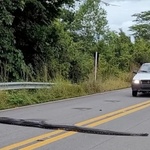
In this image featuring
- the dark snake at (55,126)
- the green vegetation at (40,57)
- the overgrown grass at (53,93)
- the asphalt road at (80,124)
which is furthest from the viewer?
the green vegetation at (40,57)

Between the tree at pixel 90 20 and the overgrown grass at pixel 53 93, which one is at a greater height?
the tree at pixel 90 20

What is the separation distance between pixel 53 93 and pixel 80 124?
25.6 feet

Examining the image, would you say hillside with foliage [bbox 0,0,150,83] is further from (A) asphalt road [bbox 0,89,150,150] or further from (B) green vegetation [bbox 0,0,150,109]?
(A) asphalt road [bbox 0,89,150,150]

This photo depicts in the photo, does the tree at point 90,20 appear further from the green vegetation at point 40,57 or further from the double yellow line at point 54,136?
the double yellow line at point 54,136

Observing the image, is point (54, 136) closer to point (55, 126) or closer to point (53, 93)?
point (55, 126)

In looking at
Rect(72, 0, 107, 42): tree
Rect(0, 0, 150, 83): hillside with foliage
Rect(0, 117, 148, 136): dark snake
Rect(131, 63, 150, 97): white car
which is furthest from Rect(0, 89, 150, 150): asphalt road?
Rect(72, 0, 107, 42): tree

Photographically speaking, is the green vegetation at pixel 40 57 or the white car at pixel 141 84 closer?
the green vegetation at pixel 40 57

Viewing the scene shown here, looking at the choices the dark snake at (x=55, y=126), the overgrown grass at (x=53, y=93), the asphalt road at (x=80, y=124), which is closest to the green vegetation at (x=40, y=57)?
the overgrown grass at (x=53, y=93)

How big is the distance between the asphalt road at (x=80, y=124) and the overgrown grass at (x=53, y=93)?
0.84 m

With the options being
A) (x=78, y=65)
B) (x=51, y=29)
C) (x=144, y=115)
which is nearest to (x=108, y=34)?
(x=78, y=65)

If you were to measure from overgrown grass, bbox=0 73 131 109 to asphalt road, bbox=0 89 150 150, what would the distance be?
0.84 metres

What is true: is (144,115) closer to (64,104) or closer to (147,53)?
(64,104)

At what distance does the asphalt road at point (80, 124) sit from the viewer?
8086 millimetres

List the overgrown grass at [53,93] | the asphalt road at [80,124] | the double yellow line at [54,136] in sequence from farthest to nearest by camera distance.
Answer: the overgrown grass at [53,93] → the asphalt road at [80,124] → the double yellow line at [54,136]
